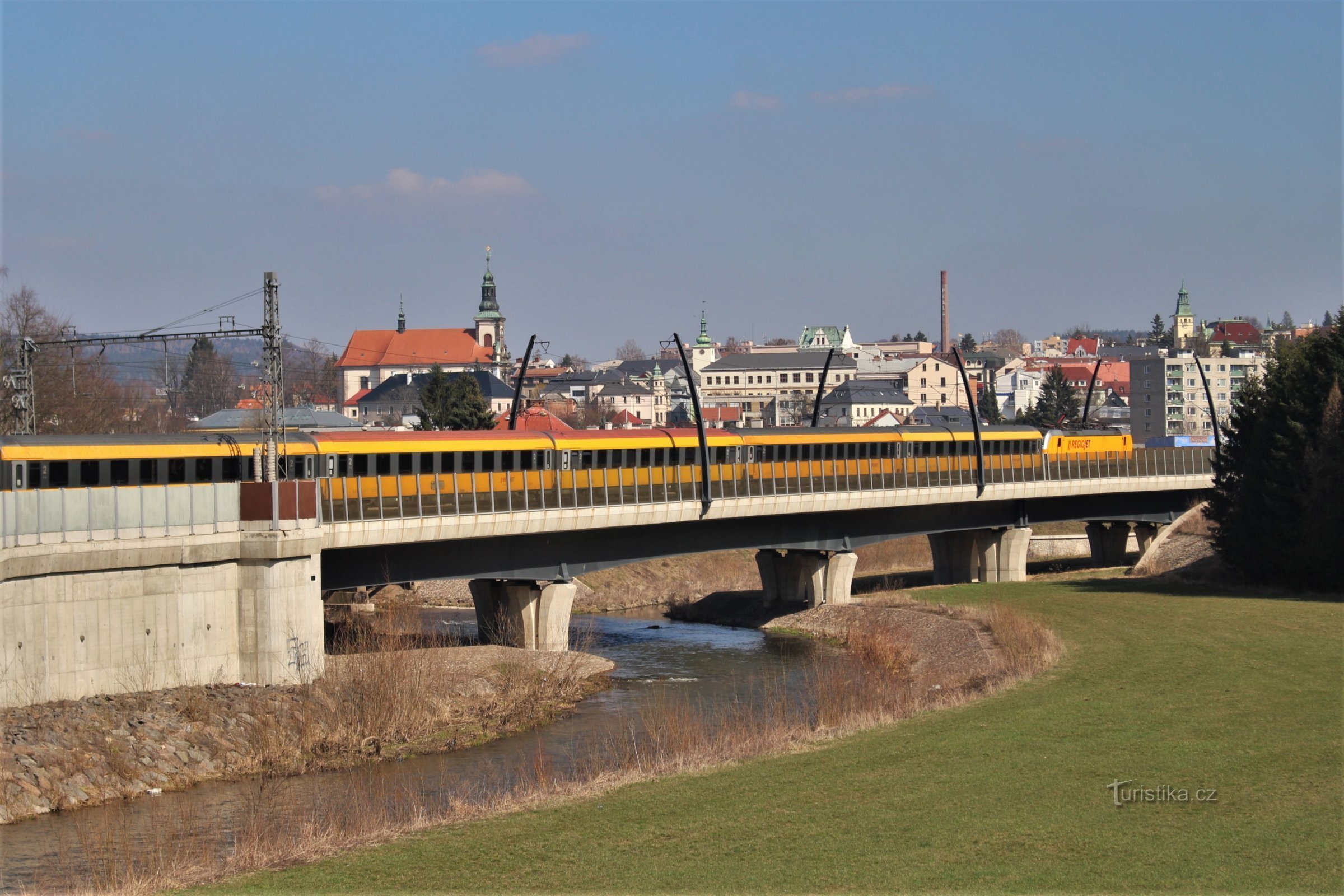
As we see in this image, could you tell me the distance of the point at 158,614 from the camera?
42.9m

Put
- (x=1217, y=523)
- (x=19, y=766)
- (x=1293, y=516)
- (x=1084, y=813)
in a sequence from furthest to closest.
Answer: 1. (x=1217, y=523)
2. (x=1293, y=516)
3. (x=19, y=766)
4. (x=1084, y=813)

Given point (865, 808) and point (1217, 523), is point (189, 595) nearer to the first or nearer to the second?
point (865, 808)

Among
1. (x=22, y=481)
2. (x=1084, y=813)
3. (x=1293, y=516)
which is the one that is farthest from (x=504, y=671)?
(x=1293, y=516)

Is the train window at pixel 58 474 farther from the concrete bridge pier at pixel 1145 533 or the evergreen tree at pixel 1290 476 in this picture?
the concrete bridge pier at pixel 1145 533

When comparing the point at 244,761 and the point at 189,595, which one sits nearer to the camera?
the point at 244,761

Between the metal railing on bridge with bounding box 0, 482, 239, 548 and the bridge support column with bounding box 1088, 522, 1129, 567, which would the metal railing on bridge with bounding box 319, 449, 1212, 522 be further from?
the bridge support column with bounding box 1088, 522, 1129, 567

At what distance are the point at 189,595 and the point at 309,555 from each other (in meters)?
3.95

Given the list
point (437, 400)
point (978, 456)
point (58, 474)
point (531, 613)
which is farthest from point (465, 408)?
point (58, 474)

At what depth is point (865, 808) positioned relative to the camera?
2906 centimetres

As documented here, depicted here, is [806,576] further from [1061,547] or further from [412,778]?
[412,778]

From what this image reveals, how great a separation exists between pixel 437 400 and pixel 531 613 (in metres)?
56.6

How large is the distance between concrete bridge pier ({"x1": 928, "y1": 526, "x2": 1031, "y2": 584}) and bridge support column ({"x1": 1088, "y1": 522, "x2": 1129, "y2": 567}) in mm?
10363

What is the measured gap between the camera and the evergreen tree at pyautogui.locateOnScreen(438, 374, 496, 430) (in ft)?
357

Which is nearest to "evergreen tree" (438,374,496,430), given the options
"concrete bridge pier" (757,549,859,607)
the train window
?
"concrete bridge pier" (757,549,859,607)
